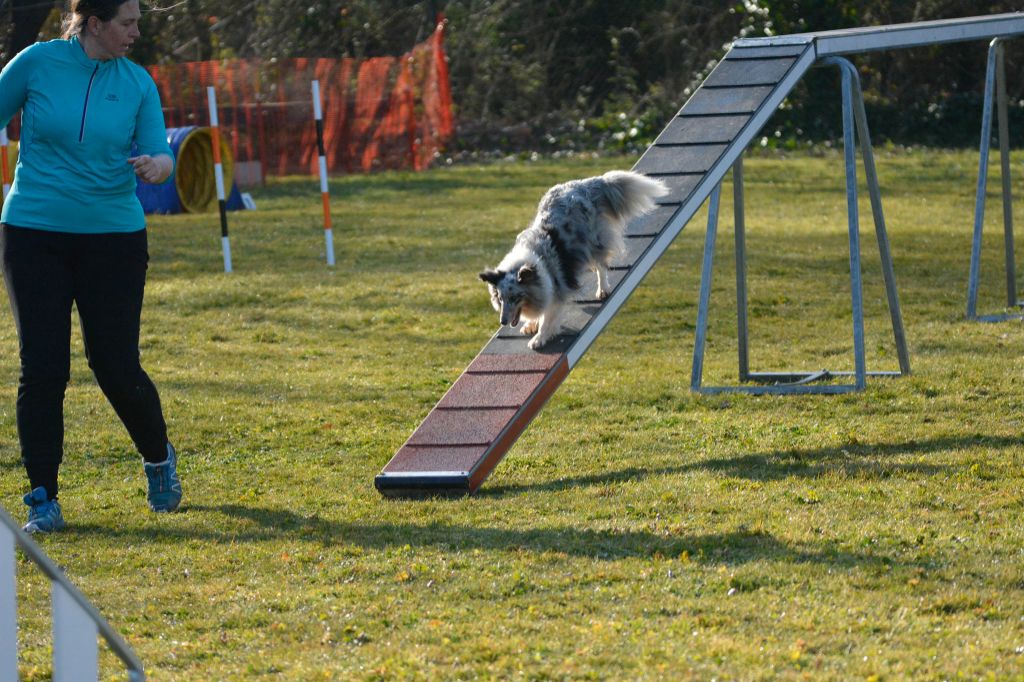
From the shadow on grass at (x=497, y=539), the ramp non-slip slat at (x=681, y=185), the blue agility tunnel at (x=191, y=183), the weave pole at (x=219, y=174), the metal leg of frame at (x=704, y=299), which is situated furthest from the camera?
the blue agility tunnel at (x=191, y=183)

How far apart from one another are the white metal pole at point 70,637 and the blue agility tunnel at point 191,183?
13.4 meters

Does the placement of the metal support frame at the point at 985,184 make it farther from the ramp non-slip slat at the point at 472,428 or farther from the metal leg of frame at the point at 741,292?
the ramp non-slip slat at the point at 472,428

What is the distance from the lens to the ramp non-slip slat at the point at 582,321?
5582 mm

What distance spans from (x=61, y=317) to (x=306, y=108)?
51.3 ft

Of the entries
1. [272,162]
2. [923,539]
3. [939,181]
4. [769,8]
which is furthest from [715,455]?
[769,8]

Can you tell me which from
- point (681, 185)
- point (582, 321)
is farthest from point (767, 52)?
point (582, 321)

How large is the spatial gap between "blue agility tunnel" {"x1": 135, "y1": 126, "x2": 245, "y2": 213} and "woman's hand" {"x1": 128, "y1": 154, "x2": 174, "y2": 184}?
1070 centimetres

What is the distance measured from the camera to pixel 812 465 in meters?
5.88

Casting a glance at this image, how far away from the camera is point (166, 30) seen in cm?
2380

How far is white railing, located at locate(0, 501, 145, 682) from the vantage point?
7.93 feet

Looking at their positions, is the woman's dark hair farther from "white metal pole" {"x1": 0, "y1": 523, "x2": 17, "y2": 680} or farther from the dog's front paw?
"white metal pole" {"x1": 0, "y1": 523, "x2": 17, "y2": 680}

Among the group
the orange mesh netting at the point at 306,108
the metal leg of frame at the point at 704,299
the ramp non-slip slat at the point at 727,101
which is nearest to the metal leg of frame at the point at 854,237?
the ramp non-slip slat at the point at 727,101

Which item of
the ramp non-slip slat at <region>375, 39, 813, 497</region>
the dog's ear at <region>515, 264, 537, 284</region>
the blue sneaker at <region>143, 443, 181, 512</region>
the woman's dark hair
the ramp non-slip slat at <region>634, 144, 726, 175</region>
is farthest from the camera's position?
the ramp non-slip slat at <region>634, 144, 726, 175</region>

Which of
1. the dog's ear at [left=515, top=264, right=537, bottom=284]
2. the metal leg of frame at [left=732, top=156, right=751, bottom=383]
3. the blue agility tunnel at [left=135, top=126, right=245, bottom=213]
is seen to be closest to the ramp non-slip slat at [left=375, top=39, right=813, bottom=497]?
the dog's ear at [left=515, top=264, right=537, bottom=284]
